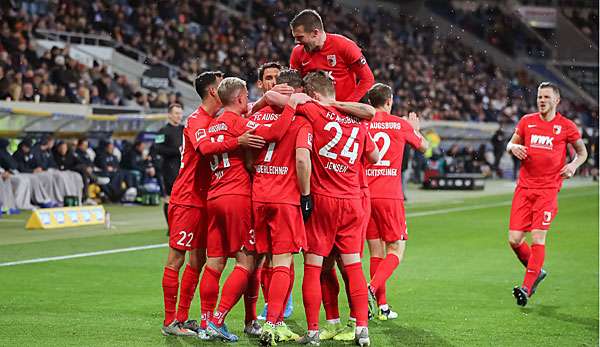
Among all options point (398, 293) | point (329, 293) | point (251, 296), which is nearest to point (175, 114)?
point (398, 293)

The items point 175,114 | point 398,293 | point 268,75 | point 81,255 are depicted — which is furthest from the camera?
point 175,114

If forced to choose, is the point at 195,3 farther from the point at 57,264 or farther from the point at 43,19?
the point at 57,264

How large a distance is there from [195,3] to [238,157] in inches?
1296

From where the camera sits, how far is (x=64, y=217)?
64.5 ft

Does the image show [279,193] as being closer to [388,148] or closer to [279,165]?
[279,165]

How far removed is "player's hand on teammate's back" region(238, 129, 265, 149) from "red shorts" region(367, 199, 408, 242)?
246 cm

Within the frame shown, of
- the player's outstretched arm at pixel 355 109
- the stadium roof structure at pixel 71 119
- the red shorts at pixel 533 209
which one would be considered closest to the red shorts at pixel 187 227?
the player's outstretched arm at pixel 355 109

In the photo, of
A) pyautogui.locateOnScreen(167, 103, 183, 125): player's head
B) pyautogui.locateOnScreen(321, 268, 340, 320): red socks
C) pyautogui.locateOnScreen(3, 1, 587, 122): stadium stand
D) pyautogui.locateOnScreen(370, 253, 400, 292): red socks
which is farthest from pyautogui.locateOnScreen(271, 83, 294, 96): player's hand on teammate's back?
pyautogui.locateOnScreen(3, 1, 587, 122): stadium stand

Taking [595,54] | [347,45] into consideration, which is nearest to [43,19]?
[347,45]

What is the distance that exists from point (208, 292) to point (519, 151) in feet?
14.8

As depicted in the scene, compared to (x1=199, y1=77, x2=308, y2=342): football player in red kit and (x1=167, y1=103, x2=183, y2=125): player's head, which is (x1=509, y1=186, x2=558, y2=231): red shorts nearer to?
(x1=199, y1=77, x2=308, y2=342): football player in red kit

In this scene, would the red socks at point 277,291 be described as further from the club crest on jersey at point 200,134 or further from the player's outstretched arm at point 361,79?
the player's outstretched arm at point 361,79

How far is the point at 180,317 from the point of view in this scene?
29.3ft

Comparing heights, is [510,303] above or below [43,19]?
below
